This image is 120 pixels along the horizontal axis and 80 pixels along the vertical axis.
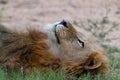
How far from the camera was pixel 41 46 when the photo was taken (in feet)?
15.7

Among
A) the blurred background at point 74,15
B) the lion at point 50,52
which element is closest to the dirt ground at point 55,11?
the blurred background at point 74,15

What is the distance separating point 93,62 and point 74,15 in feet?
10.9

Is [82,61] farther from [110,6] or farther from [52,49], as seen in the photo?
[110,6]

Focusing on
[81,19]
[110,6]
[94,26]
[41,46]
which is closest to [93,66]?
[41,46]

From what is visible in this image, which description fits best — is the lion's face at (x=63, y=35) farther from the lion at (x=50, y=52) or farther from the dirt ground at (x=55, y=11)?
the dirt ground at (x=55, y=11)

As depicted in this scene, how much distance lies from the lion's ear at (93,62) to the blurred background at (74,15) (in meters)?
1.69

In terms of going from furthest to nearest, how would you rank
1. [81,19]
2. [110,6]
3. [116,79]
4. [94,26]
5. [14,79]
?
1. [110,6]
2. [81,19]
3. [94,26]
4. [116,79]
5. [14,79]

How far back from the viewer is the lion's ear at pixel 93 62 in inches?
187

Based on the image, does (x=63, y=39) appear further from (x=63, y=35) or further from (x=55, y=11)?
(x=55, y=11)

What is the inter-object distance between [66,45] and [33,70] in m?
0.38

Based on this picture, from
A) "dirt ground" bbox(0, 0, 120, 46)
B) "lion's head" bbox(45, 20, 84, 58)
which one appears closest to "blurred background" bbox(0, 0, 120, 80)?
"dirt ground" bbox(0, 0, 120, 46)

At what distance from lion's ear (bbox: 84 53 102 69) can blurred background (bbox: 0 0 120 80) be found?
5.56 ft

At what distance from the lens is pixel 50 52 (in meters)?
4.77

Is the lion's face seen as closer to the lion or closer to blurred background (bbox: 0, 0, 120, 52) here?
the lion
